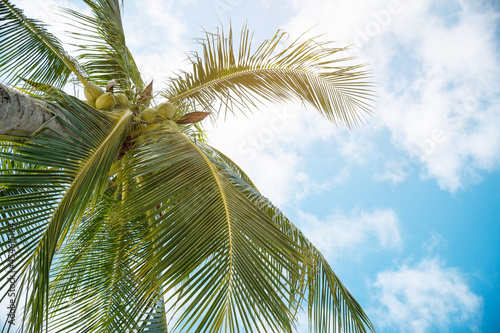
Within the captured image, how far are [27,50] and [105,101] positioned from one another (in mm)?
1453

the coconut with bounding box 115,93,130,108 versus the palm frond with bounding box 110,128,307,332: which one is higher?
the coconut with bounding box 115,93,130,108

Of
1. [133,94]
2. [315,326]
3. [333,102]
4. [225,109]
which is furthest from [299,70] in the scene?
[315,326]

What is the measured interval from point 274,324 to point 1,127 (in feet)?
4.35

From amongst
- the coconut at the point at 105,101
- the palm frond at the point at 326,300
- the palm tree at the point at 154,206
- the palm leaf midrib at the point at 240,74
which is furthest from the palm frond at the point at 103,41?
the palm frond at the point at 326,300

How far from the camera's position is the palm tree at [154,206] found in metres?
1.58

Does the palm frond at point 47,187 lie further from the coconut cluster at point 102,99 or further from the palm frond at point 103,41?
the palm frond at point 103,41

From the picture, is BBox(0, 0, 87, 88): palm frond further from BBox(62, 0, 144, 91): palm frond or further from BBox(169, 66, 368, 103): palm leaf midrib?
BBox(169, 66, 368, 103): palm leaf midrib

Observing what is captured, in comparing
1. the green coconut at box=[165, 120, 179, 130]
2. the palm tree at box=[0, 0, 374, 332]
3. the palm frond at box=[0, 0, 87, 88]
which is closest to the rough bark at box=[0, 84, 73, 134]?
the palm tree at box=[0, 0, 374, 332]

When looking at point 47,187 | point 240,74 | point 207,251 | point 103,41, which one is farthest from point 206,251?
point 103,41

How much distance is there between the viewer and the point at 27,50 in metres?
3.21

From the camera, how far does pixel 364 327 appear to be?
2.16 meters

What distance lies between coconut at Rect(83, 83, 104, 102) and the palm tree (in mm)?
92

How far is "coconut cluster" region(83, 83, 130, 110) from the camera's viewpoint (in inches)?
91.4

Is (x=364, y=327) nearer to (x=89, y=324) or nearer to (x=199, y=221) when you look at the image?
(x=199, y=221)
